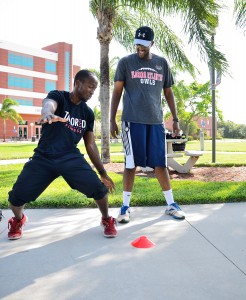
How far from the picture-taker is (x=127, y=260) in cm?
254

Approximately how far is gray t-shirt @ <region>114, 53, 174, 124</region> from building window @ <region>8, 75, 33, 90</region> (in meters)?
54.1

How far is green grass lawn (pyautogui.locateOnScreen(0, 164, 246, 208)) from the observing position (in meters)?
4.53

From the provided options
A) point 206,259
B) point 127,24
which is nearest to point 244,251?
point 206,259

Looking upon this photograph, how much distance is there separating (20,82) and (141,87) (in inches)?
2182

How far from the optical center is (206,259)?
Result: 2.55 meters

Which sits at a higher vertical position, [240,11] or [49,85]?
[49,85]

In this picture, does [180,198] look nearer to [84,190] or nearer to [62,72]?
[84,190]

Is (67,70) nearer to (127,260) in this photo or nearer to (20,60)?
(20,60)

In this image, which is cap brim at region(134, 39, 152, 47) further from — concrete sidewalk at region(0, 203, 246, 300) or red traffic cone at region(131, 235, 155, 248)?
red traffic cone at region(131, 235, 155, 248)

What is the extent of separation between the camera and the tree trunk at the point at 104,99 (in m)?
10.1

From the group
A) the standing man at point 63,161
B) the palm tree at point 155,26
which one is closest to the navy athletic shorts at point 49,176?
the standing man at point 63,161

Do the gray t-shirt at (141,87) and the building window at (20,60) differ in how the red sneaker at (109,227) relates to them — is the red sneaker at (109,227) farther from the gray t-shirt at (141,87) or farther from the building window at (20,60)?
A: the building window at (20,60)

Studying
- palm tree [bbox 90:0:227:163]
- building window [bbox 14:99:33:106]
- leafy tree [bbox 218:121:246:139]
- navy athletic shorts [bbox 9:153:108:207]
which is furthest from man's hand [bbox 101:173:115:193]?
leafy tree [bbox 218:121:246:139]

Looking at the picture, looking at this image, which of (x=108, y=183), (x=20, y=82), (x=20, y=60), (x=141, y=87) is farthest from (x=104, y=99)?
(x=20, y=60)
